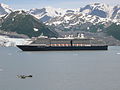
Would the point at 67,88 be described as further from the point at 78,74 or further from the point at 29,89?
the point at 78,74

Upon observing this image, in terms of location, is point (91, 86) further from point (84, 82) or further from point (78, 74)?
point (78, 74)

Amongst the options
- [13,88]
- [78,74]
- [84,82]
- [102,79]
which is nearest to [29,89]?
[13,88]

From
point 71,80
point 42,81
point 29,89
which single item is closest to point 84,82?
point 71,80

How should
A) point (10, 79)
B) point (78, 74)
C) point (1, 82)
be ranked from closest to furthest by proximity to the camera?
point (1, 82)
point (10, 79)
point (78, 74)

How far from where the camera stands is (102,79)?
301 feet

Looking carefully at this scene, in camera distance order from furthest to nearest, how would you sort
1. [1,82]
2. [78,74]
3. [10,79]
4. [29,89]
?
1. [78,74]
2. [10,79]
3. [1,82]
4. [29,89]

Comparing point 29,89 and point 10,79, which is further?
point 10,79

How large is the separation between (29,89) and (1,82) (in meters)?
11.6

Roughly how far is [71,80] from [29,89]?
15.7m

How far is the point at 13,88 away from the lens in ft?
254

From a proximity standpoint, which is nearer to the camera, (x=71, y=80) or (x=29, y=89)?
(x=29, y=89)

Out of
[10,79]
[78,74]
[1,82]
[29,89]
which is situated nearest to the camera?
[29,89]

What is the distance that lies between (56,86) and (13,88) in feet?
29.6

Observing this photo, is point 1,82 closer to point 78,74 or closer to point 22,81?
point 22,81
